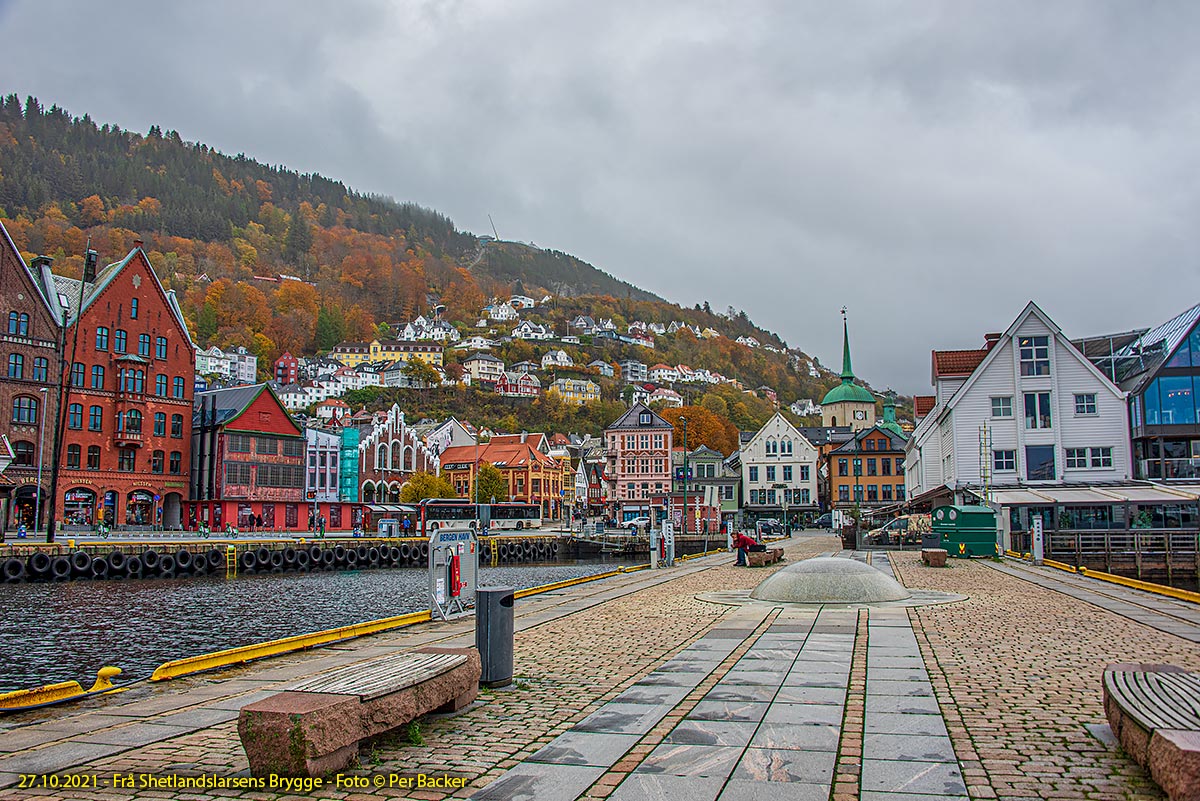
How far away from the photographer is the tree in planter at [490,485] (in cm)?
11100

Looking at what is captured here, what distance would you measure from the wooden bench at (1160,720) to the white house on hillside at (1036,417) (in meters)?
45.8

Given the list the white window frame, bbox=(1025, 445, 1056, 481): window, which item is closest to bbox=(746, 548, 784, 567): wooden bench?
bbox=(1025, 445, 1056, 481): window

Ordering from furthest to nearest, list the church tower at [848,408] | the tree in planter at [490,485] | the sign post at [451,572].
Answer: the church tower at [848,408]
the tree in planter at [490,485]
the sign post at [451,572]

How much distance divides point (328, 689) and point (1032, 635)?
39.1 feet

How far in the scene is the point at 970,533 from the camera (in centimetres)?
4066

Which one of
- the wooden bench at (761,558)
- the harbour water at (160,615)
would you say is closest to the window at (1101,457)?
the wooden bench at (761,558)

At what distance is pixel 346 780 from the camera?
22.5ft

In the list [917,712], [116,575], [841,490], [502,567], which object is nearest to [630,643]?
[917,712]

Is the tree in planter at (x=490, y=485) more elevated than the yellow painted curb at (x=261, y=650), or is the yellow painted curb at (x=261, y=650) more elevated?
the tree in planter at (x=490, y=485)

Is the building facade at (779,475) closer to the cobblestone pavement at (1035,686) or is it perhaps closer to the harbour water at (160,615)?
the harbour water at (160,615)

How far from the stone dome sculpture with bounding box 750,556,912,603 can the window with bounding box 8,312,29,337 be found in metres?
63.6

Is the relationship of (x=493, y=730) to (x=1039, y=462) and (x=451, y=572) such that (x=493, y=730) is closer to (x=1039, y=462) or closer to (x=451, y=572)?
(x=451, y=572)

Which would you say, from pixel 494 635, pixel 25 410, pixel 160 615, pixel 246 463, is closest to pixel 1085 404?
pixel 160 615

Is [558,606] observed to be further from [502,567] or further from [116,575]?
[502,567]
